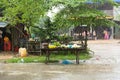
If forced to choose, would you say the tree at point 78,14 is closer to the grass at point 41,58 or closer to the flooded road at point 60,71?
the grass at point 41,58

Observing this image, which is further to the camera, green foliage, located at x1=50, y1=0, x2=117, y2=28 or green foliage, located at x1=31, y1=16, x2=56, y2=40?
green foliage, located at x1=31, y1=16, x2=56, y2=40

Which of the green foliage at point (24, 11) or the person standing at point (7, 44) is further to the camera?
the person standing at point (7, 44)

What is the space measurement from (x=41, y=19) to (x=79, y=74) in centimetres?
1099

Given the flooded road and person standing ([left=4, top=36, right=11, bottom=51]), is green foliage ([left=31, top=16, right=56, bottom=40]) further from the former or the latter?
the flooded road

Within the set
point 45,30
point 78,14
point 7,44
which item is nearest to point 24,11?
point 45,30

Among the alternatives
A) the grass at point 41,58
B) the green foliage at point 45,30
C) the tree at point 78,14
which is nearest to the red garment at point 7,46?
the green foliage at point 45,30

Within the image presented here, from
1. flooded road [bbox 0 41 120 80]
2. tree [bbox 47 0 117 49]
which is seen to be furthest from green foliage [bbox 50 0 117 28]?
flooded road [bbox 0 41 120 80]

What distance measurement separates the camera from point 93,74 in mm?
16531

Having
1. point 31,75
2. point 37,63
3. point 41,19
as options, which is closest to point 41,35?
point 41,19

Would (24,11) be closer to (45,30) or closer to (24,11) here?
(24,11)

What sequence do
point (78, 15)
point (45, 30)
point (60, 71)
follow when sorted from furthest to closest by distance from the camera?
point (45, 30), point (78, 15), point (60, 71)

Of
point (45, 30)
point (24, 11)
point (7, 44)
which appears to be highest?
point (24, 11)

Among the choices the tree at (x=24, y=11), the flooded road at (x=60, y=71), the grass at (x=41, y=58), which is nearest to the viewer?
the flooded road at (x=60, y=71)

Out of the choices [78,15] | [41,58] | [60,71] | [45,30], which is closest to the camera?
[60,71]
